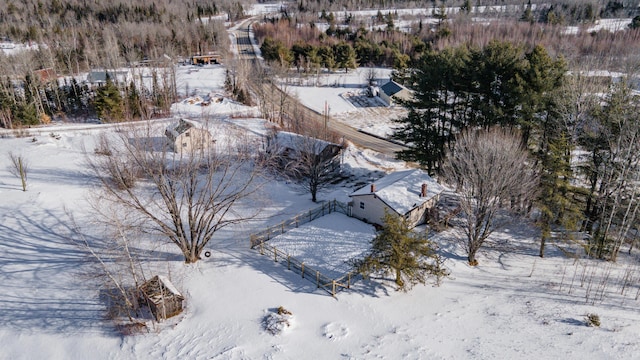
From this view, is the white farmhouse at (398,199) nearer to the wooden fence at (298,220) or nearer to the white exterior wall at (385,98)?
the wooden fence at (298,220)

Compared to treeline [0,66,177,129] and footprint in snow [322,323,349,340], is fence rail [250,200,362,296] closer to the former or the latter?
footprint in snow [322,323,349,340]

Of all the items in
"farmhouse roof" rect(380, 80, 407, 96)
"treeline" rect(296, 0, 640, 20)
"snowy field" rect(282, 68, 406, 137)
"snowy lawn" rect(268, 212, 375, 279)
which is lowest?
"snowy field" rect(282, 68, 406, 137)

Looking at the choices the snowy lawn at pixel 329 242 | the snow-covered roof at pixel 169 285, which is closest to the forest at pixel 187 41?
the snowy lawn at pixel 329 242

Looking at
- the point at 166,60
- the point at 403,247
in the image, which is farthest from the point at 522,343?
the point at 166,60

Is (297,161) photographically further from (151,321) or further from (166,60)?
(166,60)

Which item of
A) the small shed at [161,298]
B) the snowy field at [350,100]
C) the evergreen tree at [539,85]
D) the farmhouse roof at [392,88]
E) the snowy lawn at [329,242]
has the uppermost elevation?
the evergreen tree at [539,85]

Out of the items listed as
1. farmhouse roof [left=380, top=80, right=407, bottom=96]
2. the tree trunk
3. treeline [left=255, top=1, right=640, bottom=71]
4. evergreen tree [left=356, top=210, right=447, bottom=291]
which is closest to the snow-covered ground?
the tree trunk

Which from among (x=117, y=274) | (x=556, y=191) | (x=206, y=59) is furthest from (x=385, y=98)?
(x=117, y=274)
